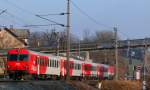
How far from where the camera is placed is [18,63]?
148 ft

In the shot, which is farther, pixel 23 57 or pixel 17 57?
pixel 17 57

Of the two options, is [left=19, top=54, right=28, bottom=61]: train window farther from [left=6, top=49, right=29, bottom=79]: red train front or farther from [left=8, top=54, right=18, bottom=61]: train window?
[left=8, top=54, right=18, bottom=61]: train window

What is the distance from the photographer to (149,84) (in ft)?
168

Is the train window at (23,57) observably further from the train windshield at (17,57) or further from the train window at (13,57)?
the train window at (13,57)

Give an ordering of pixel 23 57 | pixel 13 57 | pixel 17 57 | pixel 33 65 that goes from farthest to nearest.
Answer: pixel 13 57 → pixel 17 57 → pixel 23 57 → pixel 33 65

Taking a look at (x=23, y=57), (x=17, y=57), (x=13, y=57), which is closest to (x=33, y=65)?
(x=23, y=57)

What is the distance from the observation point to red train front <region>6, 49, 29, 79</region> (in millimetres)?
44534

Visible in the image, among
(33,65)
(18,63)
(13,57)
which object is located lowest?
(33,65)

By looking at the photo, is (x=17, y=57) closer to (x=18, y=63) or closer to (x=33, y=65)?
(x=18, y=63)

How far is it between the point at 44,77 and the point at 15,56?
4773mm

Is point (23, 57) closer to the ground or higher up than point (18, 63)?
higher up

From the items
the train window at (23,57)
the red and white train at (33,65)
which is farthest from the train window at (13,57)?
the train window at (23,57)

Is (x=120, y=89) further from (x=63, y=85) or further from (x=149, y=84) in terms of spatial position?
(x=63, y=85)

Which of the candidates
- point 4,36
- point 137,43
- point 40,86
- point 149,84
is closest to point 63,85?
point 40,86
